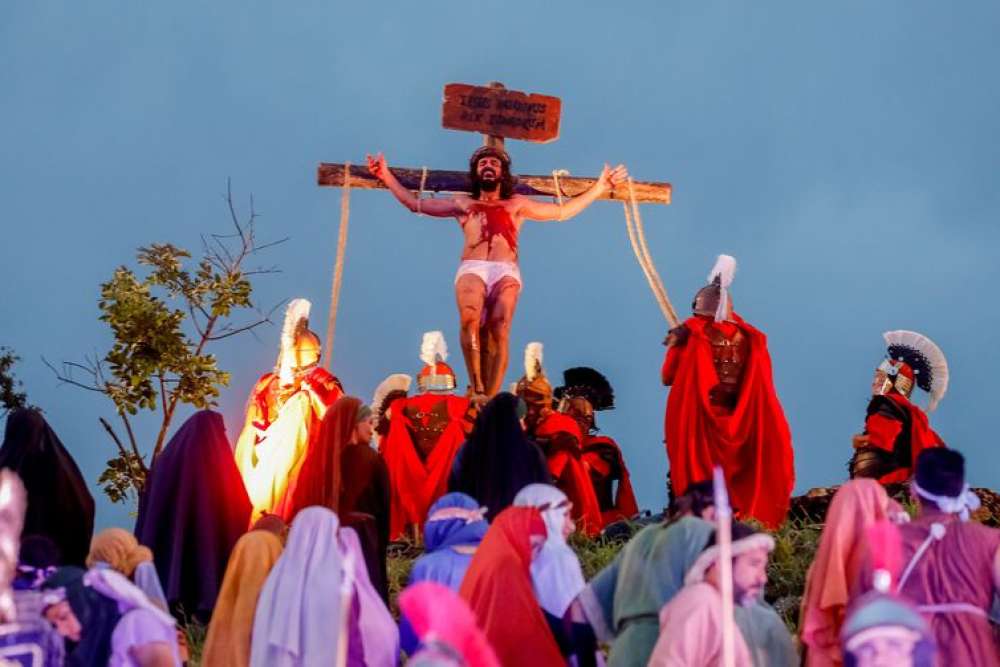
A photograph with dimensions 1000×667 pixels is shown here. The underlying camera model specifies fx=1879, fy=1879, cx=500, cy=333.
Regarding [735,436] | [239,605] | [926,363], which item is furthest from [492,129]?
[239,605]

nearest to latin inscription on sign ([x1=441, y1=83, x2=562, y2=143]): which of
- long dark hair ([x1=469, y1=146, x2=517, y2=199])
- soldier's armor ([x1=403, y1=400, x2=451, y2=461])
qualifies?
long dark hair ([x1=469, y1=146, x2=517, y2=199])

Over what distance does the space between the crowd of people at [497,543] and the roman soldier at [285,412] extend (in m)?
0.02

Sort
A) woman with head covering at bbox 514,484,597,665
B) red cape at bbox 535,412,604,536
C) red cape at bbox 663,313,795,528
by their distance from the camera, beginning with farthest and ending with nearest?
red cape at bbox 535,412,604,536, red cape at bbox 663,313,795,528, woman with head covering at bbox 514,484,597,665

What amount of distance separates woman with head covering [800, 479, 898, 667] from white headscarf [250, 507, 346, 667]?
199 centimetres

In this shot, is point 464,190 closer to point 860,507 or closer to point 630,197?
point 630,197

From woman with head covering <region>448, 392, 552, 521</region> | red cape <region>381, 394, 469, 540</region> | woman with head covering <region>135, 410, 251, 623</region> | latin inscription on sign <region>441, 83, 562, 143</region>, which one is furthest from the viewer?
latin inscription on sign <region>441, 83, 562, 143</region>

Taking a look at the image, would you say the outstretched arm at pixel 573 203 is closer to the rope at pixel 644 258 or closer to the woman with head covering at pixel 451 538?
the rope at pixel 644 258

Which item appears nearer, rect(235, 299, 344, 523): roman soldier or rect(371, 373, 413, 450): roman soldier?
rect(235, 299, 344, 523): roman soldier

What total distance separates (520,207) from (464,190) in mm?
513

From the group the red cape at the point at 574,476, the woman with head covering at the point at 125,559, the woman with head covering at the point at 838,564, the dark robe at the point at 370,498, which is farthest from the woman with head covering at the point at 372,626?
the red cape at the point at 574,476

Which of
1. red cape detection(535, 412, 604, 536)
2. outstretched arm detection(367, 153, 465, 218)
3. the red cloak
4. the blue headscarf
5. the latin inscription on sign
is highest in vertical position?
the latin inscription on sign

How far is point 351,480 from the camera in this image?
10852 mm

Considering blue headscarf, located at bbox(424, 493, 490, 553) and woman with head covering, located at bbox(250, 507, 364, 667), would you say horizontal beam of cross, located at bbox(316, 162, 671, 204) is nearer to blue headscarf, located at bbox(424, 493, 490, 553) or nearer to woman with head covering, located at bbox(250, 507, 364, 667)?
blue headscarf, located at bbox(424, 493, 490, 553)

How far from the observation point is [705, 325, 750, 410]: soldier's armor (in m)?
13.1
